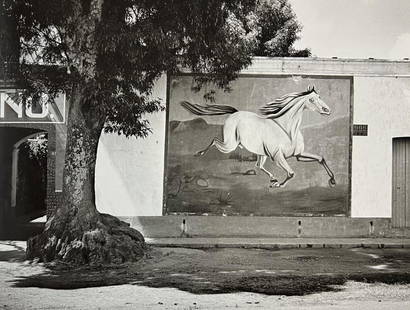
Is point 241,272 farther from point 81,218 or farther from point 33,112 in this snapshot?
point 33,112

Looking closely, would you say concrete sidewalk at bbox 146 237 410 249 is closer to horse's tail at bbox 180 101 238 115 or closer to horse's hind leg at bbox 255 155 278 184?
horse's hind leg at bbox 255 155 278 184

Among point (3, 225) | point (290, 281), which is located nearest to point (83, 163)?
point (290, 281)

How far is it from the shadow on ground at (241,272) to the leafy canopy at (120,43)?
3.17 metres

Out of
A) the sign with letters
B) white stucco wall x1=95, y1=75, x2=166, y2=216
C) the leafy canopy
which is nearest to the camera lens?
the leafy canopy

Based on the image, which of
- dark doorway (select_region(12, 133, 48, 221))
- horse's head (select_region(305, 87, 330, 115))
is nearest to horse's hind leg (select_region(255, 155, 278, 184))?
horse's head (select_region(305, 87, 330, 115))

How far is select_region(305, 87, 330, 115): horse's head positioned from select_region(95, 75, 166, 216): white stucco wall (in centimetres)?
390

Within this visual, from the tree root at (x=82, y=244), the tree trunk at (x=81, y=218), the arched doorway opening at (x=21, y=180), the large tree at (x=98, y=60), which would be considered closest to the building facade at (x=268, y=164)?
the large tree at (x=98, y=60)

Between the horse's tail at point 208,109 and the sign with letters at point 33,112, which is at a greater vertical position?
the horse's tail at point 208,109

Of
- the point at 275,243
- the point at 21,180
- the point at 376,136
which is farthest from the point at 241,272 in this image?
the point at 21,180

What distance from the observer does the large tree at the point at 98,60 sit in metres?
9.66

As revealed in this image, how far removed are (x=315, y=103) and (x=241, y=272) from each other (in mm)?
6134

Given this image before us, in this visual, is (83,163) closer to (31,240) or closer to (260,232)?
(31,240)

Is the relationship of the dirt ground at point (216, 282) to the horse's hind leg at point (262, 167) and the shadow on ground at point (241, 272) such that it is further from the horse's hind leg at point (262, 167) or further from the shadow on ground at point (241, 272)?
the horse's hind leg at point (262, 167)

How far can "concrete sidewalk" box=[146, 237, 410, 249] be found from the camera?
40.6 ft
